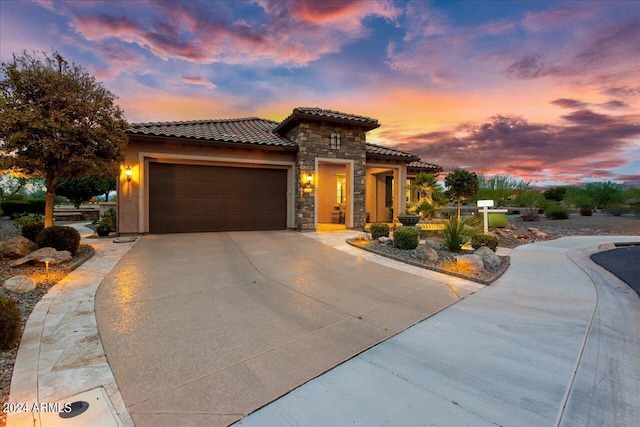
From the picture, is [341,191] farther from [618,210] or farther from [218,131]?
[618,210]

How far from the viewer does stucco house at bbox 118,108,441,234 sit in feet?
32.9

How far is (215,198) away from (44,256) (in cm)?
594

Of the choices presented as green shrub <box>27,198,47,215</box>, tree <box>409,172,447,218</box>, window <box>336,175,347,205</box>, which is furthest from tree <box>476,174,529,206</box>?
green shrub <box>27,198,47,215</box>

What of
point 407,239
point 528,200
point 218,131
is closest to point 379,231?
point 407,239

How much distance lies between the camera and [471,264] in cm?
599

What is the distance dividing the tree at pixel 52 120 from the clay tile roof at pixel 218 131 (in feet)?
7.80

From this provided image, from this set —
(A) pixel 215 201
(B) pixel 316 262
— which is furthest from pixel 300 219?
(B) pixel 316 262

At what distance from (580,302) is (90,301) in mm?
7591

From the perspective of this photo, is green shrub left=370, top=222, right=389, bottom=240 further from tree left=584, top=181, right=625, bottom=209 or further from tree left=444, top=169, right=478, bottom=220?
tree left=584, top=181, right=625, bottom=209

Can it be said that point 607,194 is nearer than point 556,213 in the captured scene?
No

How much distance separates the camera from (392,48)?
11.3 meters

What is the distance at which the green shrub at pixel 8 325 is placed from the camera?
2.61 m

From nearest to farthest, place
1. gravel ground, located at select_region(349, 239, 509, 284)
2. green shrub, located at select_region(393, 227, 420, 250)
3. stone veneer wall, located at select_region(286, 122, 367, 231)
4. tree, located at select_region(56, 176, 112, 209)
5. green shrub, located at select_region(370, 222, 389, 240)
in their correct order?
gravel ground, located at select_region(349, 239, 509, 284) → green shrub, located at select_region(393, 227, 420, 250) → green shrub, located at select_region(370, 222, 389, 240) → stone veneer wall, located at select_region(286, 122, 367, 231) → tree, located at select_region(56, 176, 112, 209)

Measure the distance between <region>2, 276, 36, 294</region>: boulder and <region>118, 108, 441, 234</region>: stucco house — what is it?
6.05 m
